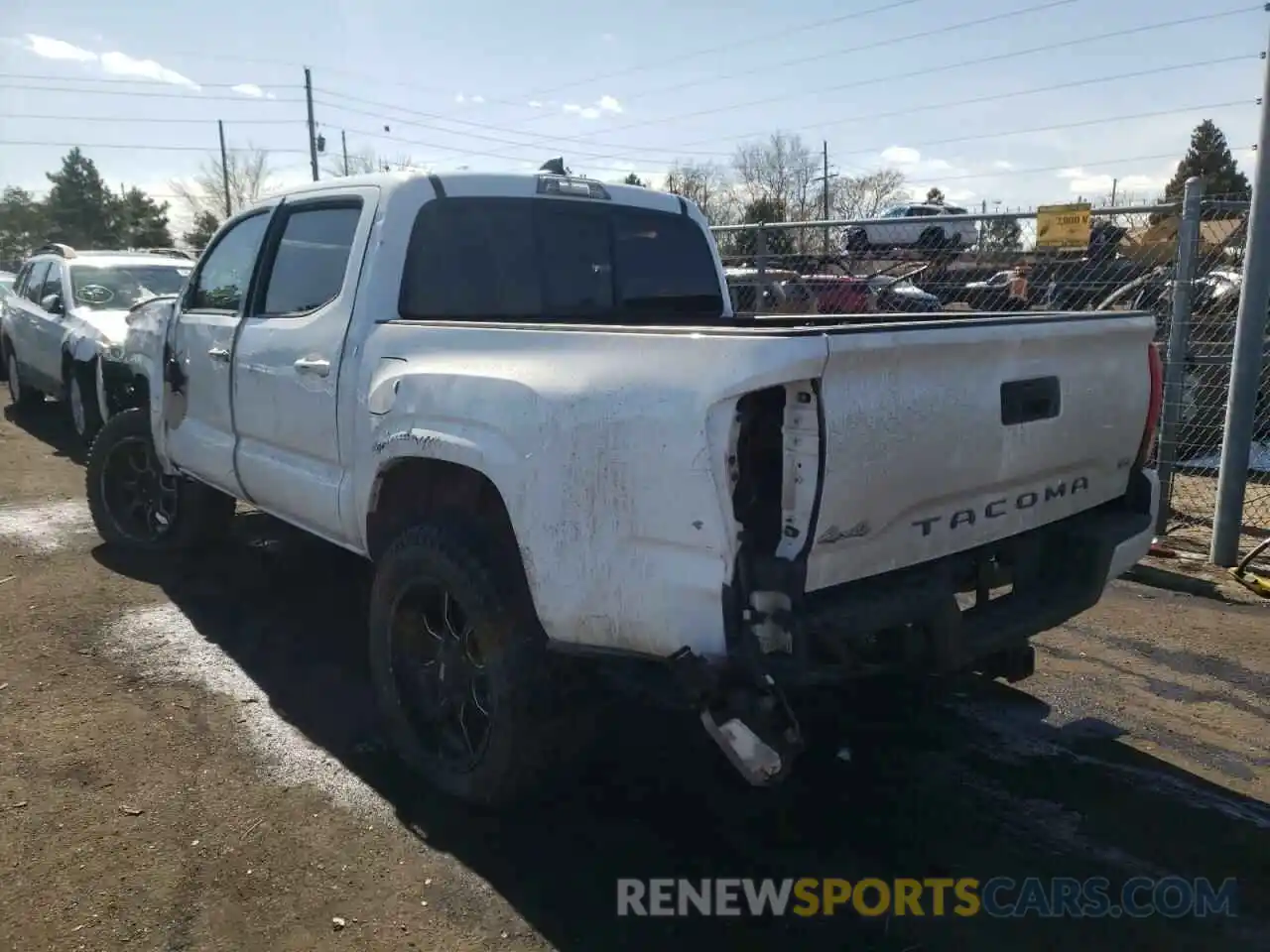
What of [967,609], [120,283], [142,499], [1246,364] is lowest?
[142,499]

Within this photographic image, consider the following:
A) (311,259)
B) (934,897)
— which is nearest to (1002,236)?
(311,259)

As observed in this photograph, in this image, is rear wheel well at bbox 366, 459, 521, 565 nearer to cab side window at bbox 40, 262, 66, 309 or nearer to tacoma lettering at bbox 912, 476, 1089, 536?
tacoma lettering at bbox 912, 476, 1089, 536

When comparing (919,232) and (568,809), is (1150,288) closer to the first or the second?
(919,232)

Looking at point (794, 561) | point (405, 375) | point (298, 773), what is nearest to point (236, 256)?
point (405, 375)

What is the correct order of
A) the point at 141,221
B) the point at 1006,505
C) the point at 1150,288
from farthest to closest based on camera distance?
the point at 141,221 < the point at 1150,288 < the point at 1006,505

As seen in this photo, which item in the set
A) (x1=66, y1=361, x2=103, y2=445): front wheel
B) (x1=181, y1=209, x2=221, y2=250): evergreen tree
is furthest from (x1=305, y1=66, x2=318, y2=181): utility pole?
(x1=66, y1=361, x2=103, y2=445): front wheel

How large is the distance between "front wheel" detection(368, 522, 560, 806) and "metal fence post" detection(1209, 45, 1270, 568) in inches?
183

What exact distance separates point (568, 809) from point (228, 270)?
320 cm

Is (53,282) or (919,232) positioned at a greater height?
(919,232)

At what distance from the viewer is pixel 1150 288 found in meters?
7.02

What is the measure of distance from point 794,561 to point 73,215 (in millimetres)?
71731

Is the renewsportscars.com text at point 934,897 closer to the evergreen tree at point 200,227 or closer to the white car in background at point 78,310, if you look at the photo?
the white car in background at point 78,310

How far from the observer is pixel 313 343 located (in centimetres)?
389

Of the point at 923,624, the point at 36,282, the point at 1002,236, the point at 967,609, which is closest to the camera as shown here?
the point at 923,624
